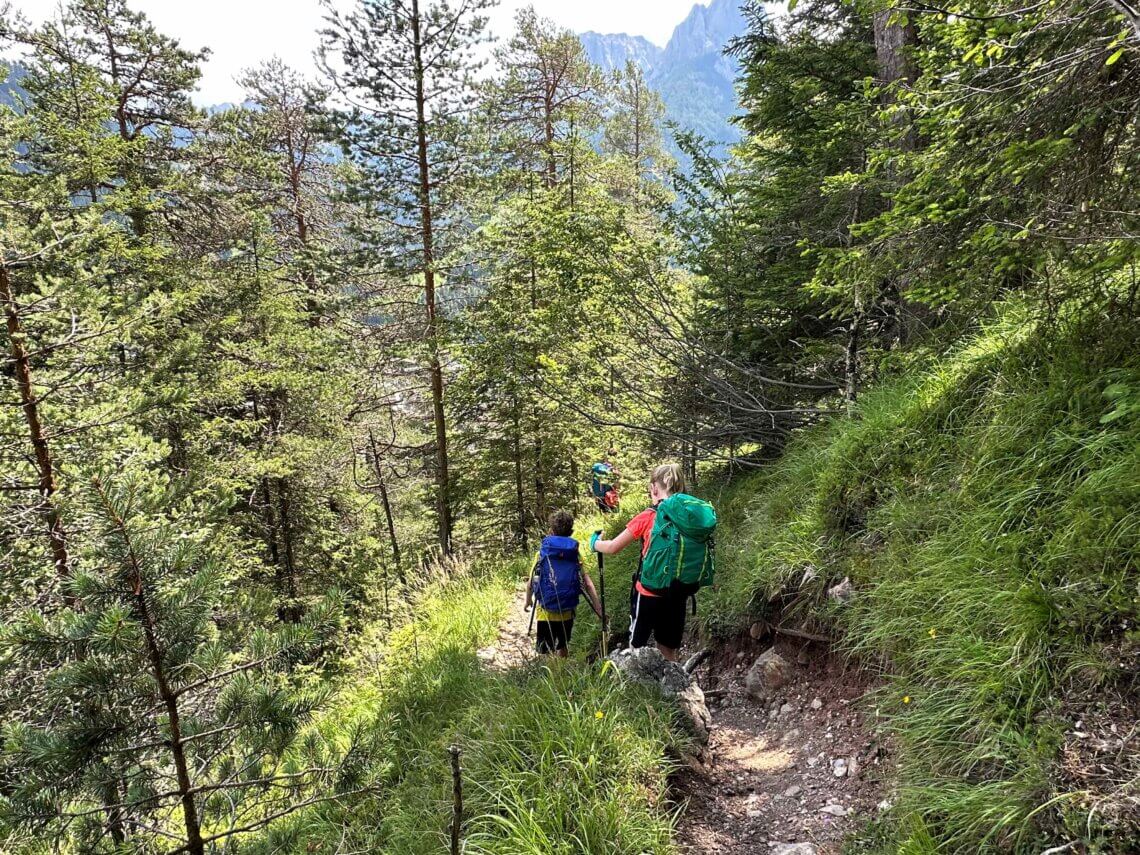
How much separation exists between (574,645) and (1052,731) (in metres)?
4.81

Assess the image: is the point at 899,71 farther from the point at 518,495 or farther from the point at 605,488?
the point at 518,495

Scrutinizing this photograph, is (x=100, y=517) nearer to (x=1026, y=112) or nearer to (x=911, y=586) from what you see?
(x=911, y=586)

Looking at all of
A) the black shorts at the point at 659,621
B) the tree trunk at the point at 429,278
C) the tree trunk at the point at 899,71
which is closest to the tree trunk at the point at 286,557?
the tree trunk at the point at 429,278

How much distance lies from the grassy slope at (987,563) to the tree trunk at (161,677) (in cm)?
308

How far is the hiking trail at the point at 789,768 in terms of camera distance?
3.01m

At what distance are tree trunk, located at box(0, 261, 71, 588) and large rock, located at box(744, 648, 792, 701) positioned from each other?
629 centimetres

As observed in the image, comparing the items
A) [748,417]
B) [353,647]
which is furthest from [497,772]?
[353,647]

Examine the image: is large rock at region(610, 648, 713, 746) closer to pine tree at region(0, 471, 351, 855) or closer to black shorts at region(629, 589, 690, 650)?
black shorts at region(629, 589, 690, 650)

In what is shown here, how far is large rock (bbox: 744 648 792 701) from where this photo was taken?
432 cm

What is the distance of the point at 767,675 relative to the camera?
4410mm

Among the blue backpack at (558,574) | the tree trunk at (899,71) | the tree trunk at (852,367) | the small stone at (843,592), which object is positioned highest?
the tree trunk at (899,71)

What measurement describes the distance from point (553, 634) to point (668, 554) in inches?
69.4

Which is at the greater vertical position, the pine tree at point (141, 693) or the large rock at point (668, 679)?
the pine tree at point (141, 693)

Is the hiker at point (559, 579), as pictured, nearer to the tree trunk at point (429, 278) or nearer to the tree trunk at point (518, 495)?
the tree trunk at point (518, 495)
